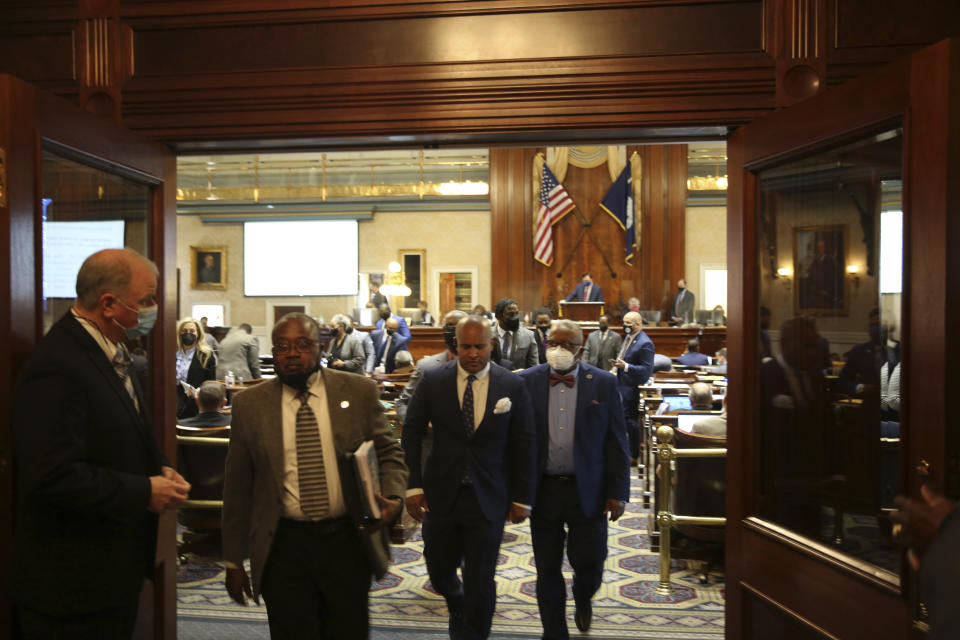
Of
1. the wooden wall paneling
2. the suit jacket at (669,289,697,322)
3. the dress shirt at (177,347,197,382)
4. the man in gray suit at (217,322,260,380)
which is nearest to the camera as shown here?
the wooden wall paneling

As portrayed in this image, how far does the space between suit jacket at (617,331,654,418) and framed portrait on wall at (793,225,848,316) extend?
545cm

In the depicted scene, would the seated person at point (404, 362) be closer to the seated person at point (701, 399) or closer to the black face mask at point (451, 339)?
the seated person at point (701, 399)

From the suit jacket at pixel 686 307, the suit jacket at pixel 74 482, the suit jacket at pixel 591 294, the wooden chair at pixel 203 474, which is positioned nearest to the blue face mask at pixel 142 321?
the suit jacket at pixel 74 482

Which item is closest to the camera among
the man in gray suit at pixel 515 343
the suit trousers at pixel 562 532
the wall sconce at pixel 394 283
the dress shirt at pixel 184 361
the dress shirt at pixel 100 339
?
the dress shirt at pixel 100 339

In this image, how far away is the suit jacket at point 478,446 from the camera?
3.51m

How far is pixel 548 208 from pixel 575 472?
14.8m

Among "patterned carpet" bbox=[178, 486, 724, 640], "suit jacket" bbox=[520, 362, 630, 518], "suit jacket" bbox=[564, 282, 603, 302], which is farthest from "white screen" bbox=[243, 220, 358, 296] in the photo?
"suit jacket" bbox=[520, 362, 630, 518]

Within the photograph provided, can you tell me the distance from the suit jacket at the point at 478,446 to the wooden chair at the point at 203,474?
1.81 metres

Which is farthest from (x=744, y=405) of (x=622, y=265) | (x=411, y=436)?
(x=622, y=265)

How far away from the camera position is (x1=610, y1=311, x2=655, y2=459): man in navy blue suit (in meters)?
8.34

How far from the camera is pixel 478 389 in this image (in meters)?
3.62

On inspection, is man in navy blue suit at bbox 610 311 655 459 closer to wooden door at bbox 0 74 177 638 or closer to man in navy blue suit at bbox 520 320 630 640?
man in navy blue suit at bbox 520 320 630 640

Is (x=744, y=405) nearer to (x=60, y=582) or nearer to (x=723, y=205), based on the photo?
(x=60, y=582)

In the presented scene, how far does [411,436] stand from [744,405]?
148cm
